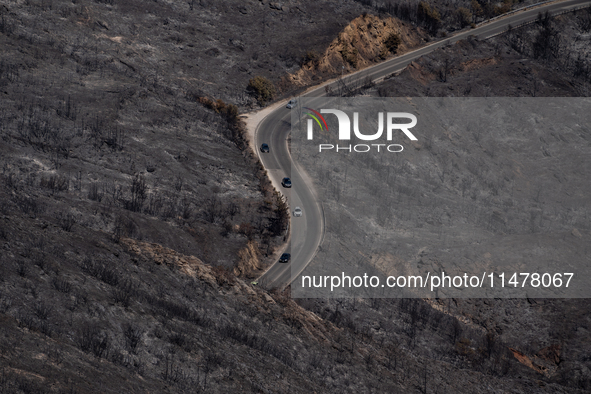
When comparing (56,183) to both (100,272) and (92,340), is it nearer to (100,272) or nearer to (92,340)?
(100,272)

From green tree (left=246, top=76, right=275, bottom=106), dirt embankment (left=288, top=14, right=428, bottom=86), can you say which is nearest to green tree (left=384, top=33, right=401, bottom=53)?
dirt embankment (left=288, top=14, right=428, bottom=86)

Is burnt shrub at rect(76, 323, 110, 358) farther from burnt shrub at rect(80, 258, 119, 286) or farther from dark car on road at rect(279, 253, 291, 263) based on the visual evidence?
dark car on road at rect(279, 253, 291, 263)

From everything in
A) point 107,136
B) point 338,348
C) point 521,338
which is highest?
point 107,136

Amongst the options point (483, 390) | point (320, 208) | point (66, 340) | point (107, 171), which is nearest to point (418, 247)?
point (320, 208)

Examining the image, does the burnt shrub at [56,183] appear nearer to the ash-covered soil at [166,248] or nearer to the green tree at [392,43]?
the ash-covered soil at [166,248]

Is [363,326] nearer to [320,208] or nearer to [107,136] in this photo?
[320,208]

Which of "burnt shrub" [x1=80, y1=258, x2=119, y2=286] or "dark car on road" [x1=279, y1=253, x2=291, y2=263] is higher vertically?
"burnt shrub" [x1=80, y1=258, x2=119, y2=286]

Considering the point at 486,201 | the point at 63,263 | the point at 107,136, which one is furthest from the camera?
the point at 486,201
